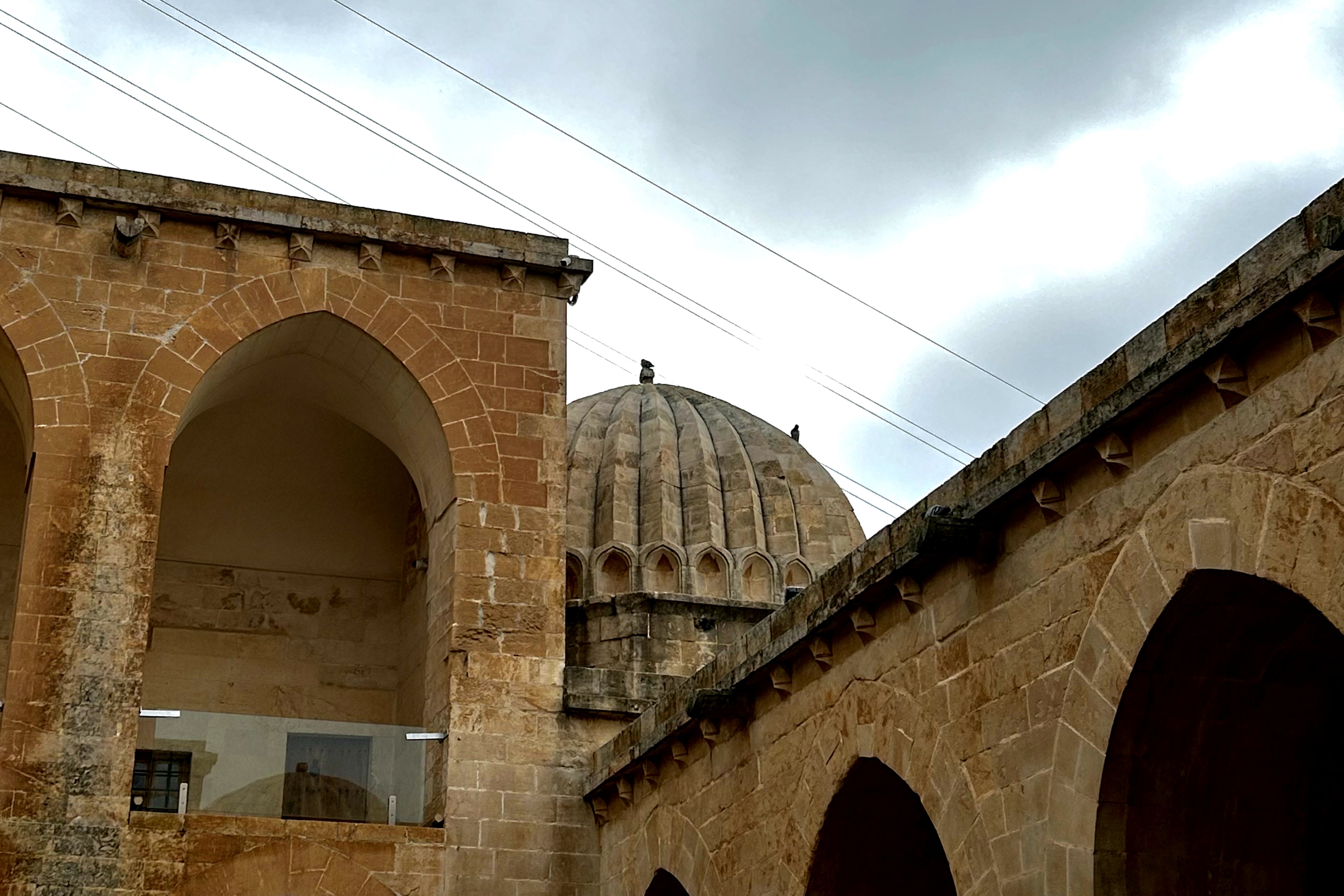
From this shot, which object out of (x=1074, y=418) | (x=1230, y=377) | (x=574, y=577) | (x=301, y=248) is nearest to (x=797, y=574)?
(x=574, y=577)

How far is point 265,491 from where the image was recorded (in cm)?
1641

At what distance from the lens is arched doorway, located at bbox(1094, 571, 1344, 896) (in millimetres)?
6816

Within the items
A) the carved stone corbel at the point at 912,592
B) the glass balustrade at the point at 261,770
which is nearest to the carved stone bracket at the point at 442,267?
the glass balustrade at the point at 261,770

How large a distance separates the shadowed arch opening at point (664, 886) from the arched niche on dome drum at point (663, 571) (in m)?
5.65

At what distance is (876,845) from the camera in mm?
9438

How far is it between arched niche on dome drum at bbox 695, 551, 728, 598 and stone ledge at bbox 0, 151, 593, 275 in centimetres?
392

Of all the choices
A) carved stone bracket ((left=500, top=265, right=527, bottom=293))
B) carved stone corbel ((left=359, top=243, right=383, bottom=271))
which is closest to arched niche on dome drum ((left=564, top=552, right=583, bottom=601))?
carved stone bracket ((left=500, top=265, right=527, bottom=293))

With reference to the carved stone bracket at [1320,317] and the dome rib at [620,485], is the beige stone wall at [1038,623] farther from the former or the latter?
the dome rib at [620,485]

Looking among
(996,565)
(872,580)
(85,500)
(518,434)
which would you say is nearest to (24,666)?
(85,500)

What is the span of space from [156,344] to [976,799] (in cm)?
777

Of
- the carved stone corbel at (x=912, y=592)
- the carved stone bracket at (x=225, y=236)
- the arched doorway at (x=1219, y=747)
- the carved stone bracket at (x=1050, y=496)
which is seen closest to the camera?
the arched doorway at (x=1219, y=747)

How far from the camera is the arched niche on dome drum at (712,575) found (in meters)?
17.2

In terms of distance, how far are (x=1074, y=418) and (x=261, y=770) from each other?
7.11m

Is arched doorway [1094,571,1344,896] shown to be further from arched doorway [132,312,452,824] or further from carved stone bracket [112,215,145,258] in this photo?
carved stone bracket [112,215,145,258]
